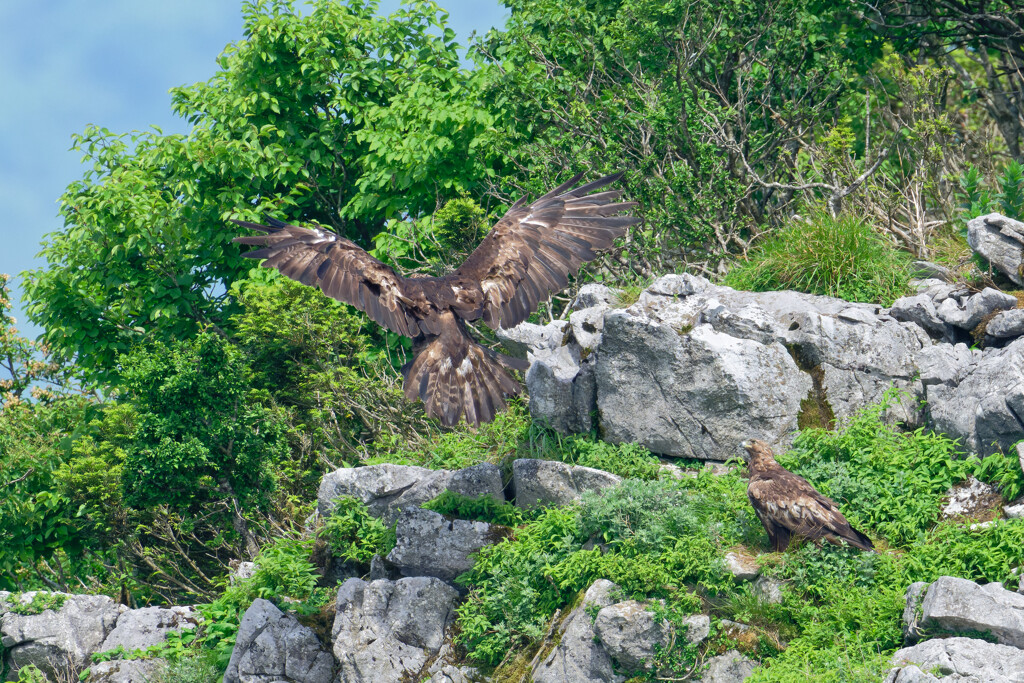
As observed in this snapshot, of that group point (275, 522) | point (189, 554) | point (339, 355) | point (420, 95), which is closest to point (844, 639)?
point (275, 522)

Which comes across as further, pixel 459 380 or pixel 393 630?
pixel 393 630

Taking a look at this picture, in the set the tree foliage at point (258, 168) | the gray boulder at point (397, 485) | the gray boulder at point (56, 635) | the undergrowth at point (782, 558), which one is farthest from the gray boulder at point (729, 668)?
the tree foliage at point (258, 168)

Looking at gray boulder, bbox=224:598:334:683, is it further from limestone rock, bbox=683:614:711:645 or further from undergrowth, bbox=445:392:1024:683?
limestone rock, bbox=683:614:711:645

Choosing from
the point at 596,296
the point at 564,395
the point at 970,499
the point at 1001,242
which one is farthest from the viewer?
the point at 596,296

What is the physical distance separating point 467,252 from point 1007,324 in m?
7.03

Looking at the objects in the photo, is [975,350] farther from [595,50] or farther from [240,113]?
[240,113]

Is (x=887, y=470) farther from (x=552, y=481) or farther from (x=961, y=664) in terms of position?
(x=552, y=481)

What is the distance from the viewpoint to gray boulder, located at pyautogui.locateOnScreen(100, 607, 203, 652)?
11250 mm

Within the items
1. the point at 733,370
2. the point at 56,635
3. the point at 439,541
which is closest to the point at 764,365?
the point at 733,370

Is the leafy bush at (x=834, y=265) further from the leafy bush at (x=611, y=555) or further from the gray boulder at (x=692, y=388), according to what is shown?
the leafy bush at (x=611, y=555)

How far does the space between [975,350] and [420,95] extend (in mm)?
9615

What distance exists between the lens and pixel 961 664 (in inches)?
253

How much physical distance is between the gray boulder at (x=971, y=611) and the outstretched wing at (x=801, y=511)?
34.5 inches

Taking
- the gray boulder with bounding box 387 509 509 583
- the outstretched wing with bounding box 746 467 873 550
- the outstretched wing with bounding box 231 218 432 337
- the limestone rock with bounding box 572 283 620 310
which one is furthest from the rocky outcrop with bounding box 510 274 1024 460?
the outstretched wing with bounding box 231 218 432 337
